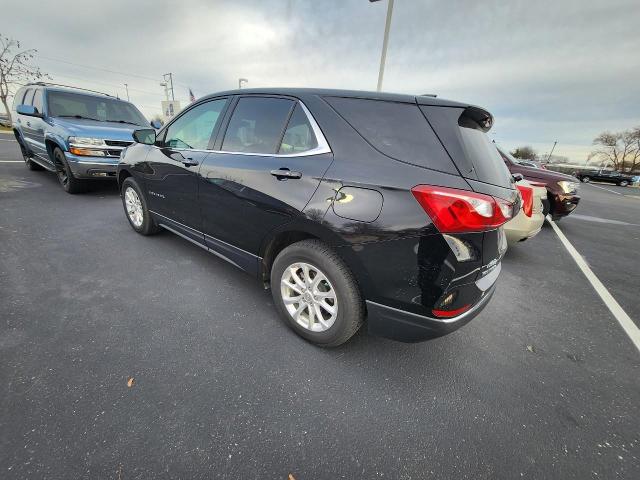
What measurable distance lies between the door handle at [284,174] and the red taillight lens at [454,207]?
2.68 feet

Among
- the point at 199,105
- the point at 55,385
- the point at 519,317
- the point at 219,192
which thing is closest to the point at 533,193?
the point at 519,317

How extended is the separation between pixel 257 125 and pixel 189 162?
0.90m

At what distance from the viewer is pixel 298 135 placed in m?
2.14

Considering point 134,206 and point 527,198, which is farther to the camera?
point 134,206

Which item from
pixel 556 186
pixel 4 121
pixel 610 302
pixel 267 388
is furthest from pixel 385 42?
pixel 4 121

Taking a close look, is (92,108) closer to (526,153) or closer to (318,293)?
(318,293)

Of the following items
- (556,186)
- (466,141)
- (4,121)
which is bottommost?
(556,186)

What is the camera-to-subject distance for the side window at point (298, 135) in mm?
2053

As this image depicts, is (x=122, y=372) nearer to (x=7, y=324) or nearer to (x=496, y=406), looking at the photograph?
(x=7, y=324)

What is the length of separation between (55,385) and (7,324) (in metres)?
0.93

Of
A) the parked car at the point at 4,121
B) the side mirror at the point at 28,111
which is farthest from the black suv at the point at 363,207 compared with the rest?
the parked car at the point at 4,121

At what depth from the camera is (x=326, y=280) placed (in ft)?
6.69

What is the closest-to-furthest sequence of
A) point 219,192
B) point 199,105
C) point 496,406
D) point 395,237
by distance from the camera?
1. point 395,237
2. point 496,406
3. point 219,192
4. point 199,105

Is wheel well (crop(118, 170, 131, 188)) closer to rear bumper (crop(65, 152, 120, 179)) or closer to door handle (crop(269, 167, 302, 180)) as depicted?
rear bumper (crop(65, 152, 120, 179))
